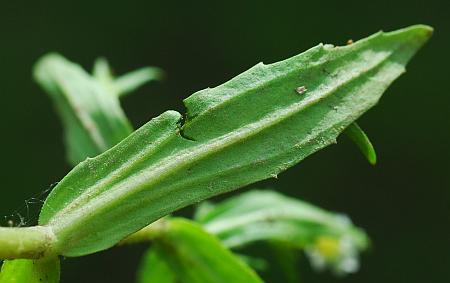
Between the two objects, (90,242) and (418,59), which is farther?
(418,59)

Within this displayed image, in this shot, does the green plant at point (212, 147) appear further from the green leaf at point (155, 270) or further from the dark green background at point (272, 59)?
the dark green background at point (272, 59)

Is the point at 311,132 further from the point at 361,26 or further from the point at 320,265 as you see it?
the point at 361,26

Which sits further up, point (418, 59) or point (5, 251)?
point (5, 251)

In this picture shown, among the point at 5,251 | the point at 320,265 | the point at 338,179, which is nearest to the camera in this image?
the point at 5,251

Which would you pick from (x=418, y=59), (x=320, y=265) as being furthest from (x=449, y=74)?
(x=320, y=265)

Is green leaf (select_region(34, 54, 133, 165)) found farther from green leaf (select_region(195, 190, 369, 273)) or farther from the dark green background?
the dark green background

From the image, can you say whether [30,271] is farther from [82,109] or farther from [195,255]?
[82,109]

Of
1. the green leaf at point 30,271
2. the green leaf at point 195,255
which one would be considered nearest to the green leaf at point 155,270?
the green leaf at point 195,255

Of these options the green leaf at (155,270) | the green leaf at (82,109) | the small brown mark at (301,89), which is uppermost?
the small brown mark at (301,89)
